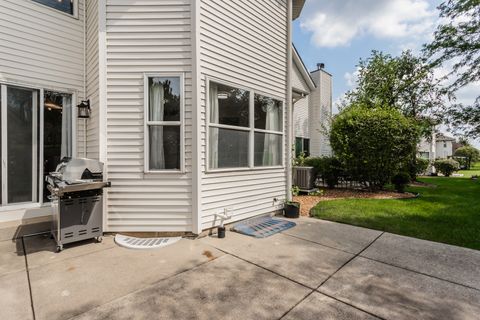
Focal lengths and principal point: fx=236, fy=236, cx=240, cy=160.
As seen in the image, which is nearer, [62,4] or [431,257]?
[431,257]

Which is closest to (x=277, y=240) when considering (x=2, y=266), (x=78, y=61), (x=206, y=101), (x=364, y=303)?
(x=364, y=303)

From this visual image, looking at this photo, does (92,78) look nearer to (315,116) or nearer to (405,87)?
(315,116)

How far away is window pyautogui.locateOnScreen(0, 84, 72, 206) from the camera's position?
13.7ft

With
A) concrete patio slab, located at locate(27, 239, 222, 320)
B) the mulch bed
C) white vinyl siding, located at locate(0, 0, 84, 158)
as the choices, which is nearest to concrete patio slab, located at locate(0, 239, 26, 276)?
concrete patio slab, located at locate(27, 239, 222, 320)

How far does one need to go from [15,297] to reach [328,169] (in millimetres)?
9082

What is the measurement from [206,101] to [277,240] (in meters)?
2.78

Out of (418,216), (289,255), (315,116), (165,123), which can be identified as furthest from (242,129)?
(315,116)

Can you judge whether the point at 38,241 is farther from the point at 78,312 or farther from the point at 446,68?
the point at 446,68

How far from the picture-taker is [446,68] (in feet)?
44.2

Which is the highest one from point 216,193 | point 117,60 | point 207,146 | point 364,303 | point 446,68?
point 446,68

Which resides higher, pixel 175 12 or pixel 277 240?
pixel 175 12

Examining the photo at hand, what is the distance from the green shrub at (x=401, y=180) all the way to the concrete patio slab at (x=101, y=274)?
326 inches

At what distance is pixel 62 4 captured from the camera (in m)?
4.79

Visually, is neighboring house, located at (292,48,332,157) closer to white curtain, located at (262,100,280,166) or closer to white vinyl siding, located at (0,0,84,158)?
white curtain, located at (262,100,280,166)
